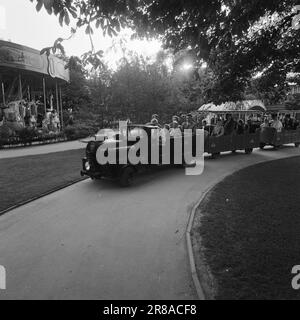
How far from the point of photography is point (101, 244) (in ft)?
19.8

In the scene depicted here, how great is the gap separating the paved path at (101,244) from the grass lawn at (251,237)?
48 centimetres

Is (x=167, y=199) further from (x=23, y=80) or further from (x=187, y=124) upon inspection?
(x=23, y=80)

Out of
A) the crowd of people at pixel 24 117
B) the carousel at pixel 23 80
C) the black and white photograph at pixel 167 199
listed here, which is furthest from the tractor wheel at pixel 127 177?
the crowd of people at pixel 24 117

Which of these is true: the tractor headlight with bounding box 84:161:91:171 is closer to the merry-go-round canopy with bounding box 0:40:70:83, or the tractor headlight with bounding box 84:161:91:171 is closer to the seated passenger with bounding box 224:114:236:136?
the seated passenger with bounding box 224:114:236:136

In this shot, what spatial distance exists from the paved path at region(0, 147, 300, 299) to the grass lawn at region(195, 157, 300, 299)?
483 millimetres

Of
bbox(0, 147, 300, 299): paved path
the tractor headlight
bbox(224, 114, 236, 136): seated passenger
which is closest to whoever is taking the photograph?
bbox(0, 147, 300, 299): paved path

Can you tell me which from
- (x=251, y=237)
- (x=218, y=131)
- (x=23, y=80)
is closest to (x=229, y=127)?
(x=218, y=131)

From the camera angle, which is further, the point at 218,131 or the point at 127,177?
the point at 218,131

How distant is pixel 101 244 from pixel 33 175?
23.0 feet

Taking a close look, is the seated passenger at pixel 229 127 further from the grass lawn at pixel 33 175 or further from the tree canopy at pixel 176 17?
the tree canopy at pixel 176 17

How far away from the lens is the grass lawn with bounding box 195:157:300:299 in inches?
170

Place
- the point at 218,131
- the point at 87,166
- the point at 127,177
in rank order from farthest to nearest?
the point at 218,131 < the point at 87,166 < the point at 127,177

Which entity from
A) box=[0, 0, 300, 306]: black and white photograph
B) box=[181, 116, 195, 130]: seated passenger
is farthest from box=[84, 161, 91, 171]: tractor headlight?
box=[181, 116, 195, 130]: seated passenger

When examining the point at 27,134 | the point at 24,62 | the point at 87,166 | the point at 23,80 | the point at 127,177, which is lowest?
the point at 127,177
